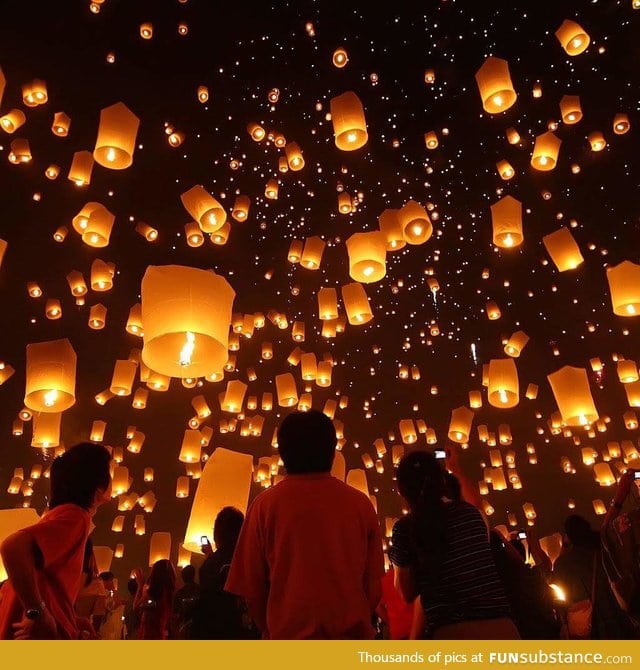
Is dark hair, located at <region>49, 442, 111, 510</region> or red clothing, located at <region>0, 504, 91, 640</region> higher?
dark hair, located at <region>49, 442, 111, 510</region>

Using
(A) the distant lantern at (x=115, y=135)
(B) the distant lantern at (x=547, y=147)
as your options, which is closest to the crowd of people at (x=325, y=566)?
(A) the distant lantern at (x=115, y=135)

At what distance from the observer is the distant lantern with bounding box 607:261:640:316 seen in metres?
4.20

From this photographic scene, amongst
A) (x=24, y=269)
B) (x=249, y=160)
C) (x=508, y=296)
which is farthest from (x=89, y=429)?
(x=508, y=296)

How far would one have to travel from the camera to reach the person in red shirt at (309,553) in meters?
1.46

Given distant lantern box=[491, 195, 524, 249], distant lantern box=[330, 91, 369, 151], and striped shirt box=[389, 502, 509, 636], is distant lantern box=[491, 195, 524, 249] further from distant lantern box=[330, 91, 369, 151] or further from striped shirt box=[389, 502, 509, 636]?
striped shirt box=[389, 502, 509, 636]

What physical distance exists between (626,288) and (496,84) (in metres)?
1.59

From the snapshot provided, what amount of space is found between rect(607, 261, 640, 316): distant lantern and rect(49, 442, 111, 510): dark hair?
11.5 feet

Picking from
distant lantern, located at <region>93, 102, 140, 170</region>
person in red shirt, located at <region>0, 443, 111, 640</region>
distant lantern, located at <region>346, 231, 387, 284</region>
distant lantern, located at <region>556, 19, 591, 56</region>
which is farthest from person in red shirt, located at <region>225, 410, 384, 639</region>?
distant lantern, located at <region>556, 19, 591, 56</region>

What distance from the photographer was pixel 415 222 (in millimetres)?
4469

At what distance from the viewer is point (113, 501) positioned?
9.71 metres

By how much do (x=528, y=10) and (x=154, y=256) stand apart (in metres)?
5.28

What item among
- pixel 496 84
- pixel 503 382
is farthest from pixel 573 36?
pixel 503 382

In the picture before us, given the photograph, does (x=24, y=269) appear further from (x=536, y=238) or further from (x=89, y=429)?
(x=536, y=238)

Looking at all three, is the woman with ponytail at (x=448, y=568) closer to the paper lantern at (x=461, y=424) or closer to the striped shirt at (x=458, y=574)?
the striped shirt at (x=458, y=574)
